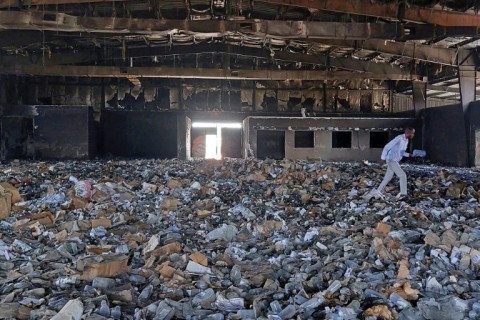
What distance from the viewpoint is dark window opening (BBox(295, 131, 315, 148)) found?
54.1 ft

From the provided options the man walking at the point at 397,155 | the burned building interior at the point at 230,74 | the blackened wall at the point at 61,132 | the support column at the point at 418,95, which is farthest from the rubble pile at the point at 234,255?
the support column at the point at 418,95

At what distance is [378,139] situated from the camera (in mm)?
16016

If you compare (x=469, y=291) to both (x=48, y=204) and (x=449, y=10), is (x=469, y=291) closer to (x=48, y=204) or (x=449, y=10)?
(x=48, y=204)

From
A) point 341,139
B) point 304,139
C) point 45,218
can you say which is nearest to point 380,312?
point 45,218

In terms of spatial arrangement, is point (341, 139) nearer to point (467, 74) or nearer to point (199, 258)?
point (467, 74)

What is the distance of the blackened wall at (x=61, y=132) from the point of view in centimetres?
1390

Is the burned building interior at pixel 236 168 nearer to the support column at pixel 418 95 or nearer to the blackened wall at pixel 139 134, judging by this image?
the blackened wall at pixel 139 134

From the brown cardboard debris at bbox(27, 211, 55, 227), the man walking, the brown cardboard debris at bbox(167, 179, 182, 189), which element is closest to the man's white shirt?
the man walking

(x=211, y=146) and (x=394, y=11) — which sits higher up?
(x=394, y=11)

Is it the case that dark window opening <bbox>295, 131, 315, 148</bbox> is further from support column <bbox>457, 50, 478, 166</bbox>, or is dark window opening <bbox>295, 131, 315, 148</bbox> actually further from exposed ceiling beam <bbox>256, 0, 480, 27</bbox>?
exposed ceiling beam <bbox>256, 0, 480, 27</bbox>

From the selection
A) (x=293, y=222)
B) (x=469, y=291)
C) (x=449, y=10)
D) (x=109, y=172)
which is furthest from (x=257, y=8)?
(x=469, y=291)

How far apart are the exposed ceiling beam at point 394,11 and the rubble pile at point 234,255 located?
4093 mm

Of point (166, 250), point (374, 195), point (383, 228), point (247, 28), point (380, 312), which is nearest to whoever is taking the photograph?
point (380, 312)

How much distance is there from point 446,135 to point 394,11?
6.92m
